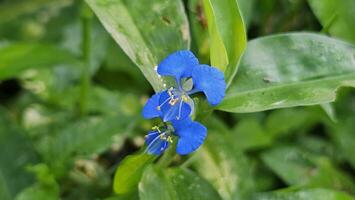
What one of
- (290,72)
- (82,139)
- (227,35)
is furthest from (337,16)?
(82,139)

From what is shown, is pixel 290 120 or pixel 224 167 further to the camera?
pixel 290 120

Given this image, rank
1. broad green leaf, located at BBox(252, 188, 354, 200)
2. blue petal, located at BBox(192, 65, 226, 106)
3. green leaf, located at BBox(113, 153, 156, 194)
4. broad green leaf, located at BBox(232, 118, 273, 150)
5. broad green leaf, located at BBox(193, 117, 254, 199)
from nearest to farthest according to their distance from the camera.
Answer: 1. blue petal, located at BBox(192, 65, 226, 106)
2. green leaf, located at BBox(113, 153, 156, 194)
3. broad green leaf, located at BBox(252, 188, 354, 200)
4. broad green leaf, located at BBox(193, 117, 254, 199)
5. broad green leaf, located at BBox(232, 118, 273, 150)

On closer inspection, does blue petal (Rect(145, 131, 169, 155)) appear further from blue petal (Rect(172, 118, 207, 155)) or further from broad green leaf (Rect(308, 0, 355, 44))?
broad green leaf (Rect(308, 0, 355, 44))

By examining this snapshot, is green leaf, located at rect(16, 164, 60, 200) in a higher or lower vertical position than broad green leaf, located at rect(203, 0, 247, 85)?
lower

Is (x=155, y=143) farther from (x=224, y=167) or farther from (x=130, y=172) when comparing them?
(x=224, y=167)

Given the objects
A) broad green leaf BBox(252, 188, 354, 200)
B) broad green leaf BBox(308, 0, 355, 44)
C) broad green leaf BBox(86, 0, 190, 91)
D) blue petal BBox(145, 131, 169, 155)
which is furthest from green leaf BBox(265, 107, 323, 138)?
blue petal BBox(145, 131, 169, 155)

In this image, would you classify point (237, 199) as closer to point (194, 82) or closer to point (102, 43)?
point (194, 82)

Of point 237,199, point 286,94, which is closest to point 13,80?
point 237,199

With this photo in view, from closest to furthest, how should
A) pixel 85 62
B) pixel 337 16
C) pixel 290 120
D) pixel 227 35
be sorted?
1. pixel 227 35
2. pixel 337 16
3. pixel 85 62
4. pixel 290 120
